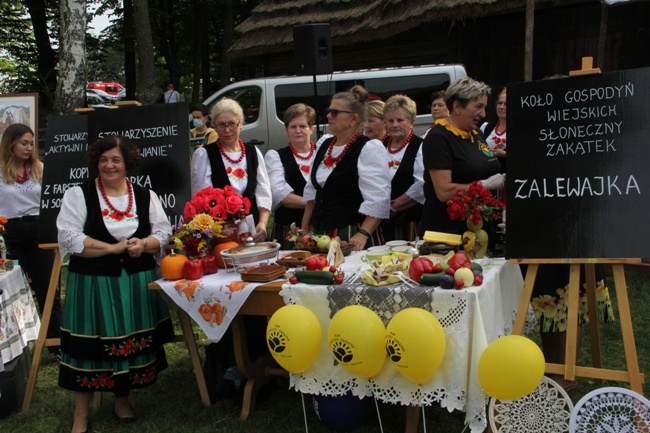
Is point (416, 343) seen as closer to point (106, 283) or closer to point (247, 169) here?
point (106, 283)

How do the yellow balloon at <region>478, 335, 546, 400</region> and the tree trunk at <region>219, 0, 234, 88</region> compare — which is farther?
the tree trunk at <region>219, 0, 234, 88</region>

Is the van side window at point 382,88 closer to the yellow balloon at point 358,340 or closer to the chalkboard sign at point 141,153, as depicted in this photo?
the chalkboard sign at point 141,153

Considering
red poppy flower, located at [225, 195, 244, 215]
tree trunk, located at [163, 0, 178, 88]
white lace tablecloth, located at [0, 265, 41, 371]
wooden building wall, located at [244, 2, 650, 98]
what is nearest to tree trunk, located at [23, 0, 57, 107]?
tree trunk, located at [163, 0, 178, 88]

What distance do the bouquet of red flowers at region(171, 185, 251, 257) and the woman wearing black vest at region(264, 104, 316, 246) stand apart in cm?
88

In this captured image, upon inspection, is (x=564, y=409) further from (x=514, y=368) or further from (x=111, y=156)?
(x=111, y=156)

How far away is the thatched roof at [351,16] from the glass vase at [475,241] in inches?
259

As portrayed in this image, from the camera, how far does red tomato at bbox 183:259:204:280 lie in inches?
127

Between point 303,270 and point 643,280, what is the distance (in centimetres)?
394

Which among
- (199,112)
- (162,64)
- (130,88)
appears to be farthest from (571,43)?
(162,64)

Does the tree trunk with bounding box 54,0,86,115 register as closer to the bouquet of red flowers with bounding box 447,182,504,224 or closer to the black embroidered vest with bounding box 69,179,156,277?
the black embroidered vest with bounding box 69,179,156,277

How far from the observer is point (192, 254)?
3309mm

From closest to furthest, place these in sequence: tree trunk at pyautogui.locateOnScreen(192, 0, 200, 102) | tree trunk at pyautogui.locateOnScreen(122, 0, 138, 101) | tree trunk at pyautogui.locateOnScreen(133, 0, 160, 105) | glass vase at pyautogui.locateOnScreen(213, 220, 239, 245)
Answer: glass vase at pyautogui.locateOnScreen(213, 220, 239, 245), tree trunk at pyautogui.locateOnScreen(133, 0, 160, 105), tree trunk at pyautogui.locateOnScreen(122, 0, 138, 101), tree trunk at pyautogui.locateOnScreen(192, 0, 200, 102)

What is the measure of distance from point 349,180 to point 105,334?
5.23 ft

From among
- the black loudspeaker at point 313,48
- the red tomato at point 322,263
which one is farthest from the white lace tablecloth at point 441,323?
the black loudspeaker at point 313,48
